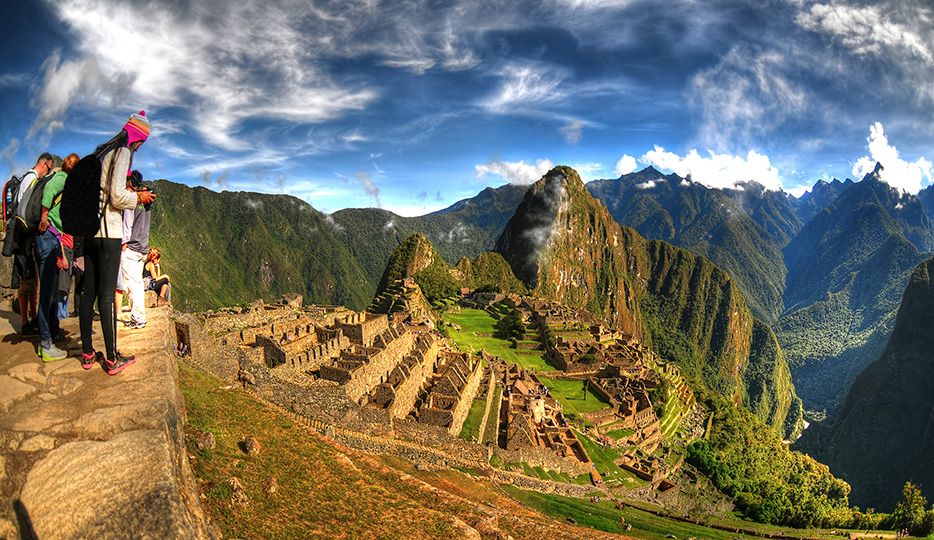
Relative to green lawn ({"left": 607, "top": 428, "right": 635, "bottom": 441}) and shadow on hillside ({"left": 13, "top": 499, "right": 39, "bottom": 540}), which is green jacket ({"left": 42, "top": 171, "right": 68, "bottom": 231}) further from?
green lawn ({"left": 607, "top": 428, "right": 635, "bottom": 441})

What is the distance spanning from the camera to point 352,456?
48.8 feet

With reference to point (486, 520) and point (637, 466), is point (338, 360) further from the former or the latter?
point (637, 466)

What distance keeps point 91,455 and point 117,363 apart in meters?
2.42

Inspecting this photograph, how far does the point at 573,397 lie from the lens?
5791 centimetres

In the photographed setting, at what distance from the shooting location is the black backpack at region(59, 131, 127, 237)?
730 centimetres

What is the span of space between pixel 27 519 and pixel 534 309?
93762mm

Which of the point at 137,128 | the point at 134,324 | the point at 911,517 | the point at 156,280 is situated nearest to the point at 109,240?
the point at 137,128

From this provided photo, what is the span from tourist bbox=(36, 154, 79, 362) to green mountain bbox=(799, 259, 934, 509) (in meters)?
142

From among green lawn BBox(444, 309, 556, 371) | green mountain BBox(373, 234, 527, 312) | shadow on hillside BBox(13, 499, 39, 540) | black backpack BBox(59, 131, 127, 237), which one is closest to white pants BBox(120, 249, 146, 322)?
black backpack BBox(59, 131, 127, 237)

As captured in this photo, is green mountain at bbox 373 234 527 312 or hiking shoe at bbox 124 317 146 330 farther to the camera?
green mountain at bbox 373 234 527 312

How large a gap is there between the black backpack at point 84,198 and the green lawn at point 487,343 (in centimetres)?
5278

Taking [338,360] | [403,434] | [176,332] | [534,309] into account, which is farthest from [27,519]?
[534,309]

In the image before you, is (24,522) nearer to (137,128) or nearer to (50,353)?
(50,353)

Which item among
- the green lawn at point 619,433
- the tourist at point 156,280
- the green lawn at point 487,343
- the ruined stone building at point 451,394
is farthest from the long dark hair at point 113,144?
the green lawn at point 487,343
